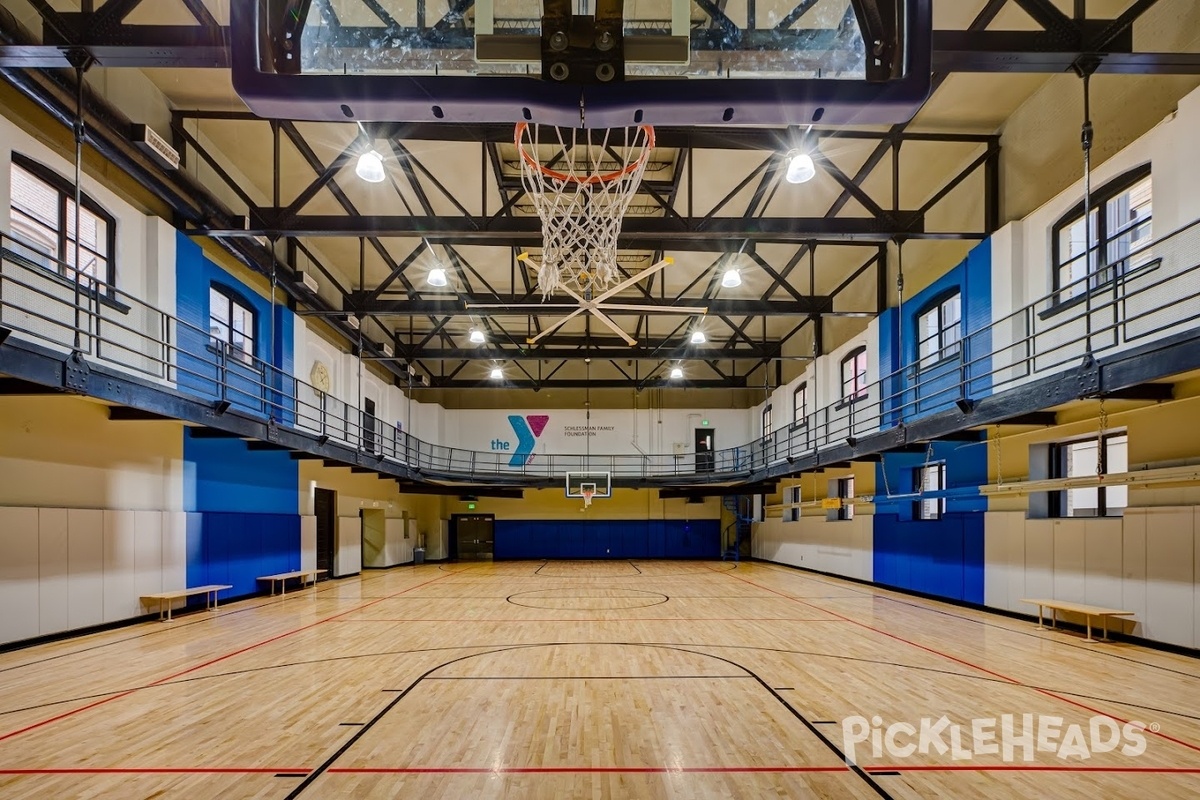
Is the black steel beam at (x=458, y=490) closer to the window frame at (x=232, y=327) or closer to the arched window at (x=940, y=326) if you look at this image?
the window frame at (x=232, y=327)

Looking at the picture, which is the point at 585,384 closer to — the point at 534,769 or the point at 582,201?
the point at 582,201

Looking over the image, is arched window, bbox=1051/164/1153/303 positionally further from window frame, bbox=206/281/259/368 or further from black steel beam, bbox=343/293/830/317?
window frame, bbox=206/281/259/368

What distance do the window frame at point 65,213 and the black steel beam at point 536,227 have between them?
135cm

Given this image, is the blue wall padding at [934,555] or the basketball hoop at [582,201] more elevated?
the basketball hoop at [582,201]

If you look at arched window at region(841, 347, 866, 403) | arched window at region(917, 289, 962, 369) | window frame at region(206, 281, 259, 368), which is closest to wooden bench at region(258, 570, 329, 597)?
window frame at region(206, 281, 259, 368)

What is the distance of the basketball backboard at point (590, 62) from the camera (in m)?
2.90

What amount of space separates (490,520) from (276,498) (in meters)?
12.4

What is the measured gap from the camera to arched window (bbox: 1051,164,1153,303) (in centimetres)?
750

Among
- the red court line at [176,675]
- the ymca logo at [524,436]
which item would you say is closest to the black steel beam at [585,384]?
the ymca logo at [524,436]

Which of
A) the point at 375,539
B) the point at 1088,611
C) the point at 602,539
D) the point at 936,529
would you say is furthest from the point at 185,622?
the point at 602,539

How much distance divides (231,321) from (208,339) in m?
1.13

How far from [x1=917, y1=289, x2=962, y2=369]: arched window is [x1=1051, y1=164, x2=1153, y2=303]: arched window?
2221mm

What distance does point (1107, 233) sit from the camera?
8.22 meters

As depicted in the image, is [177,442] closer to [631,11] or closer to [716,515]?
[631,11]
